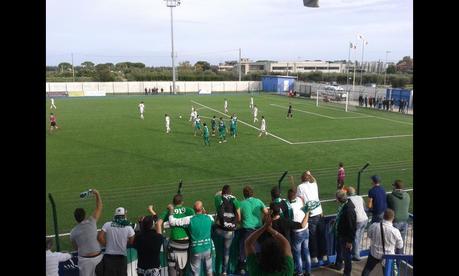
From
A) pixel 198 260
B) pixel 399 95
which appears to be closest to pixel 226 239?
pixel 198 260

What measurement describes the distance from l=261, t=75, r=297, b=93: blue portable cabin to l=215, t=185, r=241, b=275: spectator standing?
198 feet

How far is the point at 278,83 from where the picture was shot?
6888cm

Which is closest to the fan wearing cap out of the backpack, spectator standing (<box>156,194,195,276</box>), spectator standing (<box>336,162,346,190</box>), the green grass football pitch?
spectator standing (<box>156,194,195,276</box>)

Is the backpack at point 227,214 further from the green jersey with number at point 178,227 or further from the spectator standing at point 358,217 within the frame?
the spectator standing at point 358,217

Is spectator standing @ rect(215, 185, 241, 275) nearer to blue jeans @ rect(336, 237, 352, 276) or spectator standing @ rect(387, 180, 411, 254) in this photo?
blue jeans @ rect(336, 237, 352, 276)

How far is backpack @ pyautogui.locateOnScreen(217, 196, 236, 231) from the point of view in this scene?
717 centimetres

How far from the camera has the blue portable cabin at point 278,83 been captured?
66812mm

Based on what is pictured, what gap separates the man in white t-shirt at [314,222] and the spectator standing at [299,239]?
481 mm

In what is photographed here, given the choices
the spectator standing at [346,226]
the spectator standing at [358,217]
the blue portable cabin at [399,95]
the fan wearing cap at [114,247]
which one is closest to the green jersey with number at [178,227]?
the fan wearing cap at [114,247]
